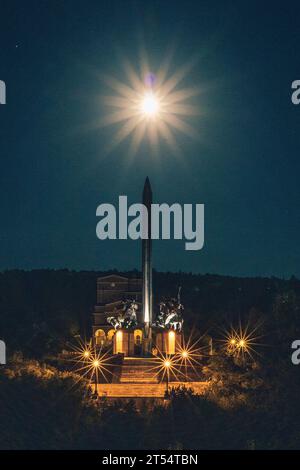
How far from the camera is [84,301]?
142 m

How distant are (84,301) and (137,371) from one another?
179 feet

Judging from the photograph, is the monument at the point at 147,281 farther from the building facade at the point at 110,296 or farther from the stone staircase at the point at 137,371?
the building facade at the point at 110,296

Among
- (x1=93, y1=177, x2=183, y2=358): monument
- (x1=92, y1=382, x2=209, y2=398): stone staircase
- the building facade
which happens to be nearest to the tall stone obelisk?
(x1=93, y1=177, x2=183, y2=358): monument

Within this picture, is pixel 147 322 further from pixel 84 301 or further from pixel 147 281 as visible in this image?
pixel 84 301

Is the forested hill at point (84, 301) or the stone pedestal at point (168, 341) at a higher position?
the forested hill at point (84, 301)

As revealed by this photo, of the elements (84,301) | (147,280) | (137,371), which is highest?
(84,301)

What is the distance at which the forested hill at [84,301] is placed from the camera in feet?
344

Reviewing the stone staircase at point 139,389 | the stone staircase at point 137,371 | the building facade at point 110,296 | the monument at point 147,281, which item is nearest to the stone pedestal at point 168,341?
the monument at point 147,281

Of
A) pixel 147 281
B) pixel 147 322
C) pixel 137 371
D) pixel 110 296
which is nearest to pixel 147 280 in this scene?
pixel 147 281

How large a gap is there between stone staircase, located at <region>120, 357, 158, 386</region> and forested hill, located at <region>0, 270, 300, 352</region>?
13379 millimetres

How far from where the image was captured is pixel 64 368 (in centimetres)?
9031

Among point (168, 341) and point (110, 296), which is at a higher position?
point (110, 296)

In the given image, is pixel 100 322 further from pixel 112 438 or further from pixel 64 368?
pixel 112 438

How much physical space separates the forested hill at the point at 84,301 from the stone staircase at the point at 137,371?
43.9ft
